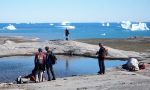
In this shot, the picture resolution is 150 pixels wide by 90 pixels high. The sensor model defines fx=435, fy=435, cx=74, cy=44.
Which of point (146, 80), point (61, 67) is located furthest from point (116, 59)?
point (146, 80)

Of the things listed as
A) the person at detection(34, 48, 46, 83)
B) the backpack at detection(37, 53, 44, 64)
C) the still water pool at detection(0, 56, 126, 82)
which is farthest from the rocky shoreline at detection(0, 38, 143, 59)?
the backpack at detection(37, 53, 44, 64)

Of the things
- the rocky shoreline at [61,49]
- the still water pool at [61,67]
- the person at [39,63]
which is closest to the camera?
the person at [39,63]

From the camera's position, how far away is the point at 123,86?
71.8ft

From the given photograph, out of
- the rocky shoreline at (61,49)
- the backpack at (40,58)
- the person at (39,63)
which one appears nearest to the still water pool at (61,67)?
the rocky shoreline at (61,49)

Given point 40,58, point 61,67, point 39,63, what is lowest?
point 61,67

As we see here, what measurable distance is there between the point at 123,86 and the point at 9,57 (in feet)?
83.1

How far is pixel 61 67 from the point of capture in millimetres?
35625

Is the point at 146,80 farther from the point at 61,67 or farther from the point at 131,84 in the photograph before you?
the point at 61,67

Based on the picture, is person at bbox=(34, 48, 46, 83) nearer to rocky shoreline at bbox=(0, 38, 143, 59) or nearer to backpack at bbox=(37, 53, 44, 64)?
backpack at bbox=(37, 53, 44, 64)

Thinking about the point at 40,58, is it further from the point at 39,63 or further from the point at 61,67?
the point at 61,67

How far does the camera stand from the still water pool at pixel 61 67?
31.3 metres

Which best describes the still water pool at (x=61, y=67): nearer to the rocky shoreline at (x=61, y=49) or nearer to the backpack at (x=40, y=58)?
the rocky shoreline at (x=61, y=49)

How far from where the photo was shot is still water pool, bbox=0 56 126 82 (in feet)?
103

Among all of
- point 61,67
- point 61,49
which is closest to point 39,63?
point 61,67
